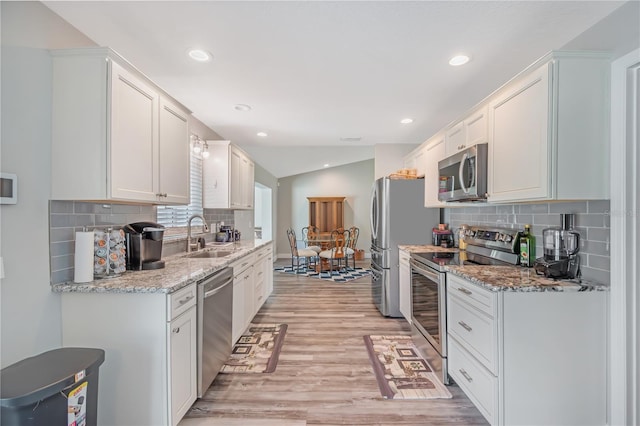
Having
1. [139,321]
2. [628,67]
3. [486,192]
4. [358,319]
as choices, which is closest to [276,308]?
[358,319]

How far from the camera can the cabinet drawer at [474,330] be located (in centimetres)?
170

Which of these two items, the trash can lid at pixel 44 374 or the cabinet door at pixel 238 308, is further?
the cabinet door at pixel 238 308

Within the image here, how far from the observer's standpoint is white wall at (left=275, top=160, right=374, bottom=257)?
28.7 feet

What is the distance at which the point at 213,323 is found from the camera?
2146mm

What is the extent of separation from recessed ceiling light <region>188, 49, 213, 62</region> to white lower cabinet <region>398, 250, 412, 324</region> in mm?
2668

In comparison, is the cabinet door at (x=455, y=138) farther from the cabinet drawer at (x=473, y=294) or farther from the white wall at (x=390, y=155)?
the white wall at (x=390, y=155)

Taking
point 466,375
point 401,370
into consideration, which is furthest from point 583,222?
point 401,370

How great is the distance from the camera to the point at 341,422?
1890 millimetres

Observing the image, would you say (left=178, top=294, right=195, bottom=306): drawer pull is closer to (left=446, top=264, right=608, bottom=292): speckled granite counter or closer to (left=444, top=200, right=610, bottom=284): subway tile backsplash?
(left=446, top=264, right=608, bottom=292): speckled granite counter

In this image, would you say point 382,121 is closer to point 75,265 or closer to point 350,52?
point 350,52

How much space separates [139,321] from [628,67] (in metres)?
2.94

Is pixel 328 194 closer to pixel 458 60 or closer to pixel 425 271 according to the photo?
pixel 425 271

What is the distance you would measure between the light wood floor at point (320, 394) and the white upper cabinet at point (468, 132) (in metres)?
1.97

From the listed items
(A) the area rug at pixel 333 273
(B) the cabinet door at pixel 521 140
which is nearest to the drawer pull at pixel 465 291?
(B) the cabinet door at pixel 521 140
